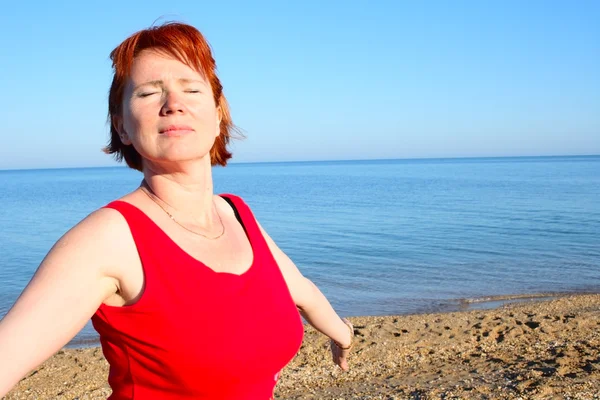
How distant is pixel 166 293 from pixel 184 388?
245mm

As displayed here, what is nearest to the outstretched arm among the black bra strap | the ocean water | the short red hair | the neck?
the neck

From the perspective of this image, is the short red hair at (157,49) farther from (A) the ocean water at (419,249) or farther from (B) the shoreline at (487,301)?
(B) the shoreline at (487,301)

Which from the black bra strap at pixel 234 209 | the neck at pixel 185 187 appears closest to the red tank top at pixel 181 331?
the neck at pixel 185 187

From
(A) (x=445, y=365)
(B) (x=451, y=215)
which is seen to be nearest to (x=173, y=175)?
(A) (x=445, y=365)

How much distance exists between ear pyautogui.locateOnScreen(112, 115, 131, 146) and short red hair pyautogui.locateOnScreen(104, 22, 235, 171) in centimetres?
1

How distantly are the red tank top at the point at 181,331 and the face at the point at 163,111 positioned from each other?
0.18 m

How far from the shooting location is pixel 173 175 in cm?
173

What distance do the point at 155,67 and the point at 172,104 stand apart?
13 cm

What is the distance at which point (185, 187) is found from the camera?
5.81 feet

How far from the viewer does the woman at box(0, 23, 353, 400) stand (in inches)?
54.0

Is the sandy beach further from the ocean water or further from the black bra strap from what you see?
the black bra strap

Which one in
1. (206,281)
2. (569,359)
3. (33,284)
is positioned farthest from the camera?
(569,359)

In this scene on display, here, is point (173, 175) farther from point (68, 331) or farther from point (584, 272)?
point (584, 272)

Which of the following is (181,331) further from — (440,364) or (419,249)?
(419,249)
